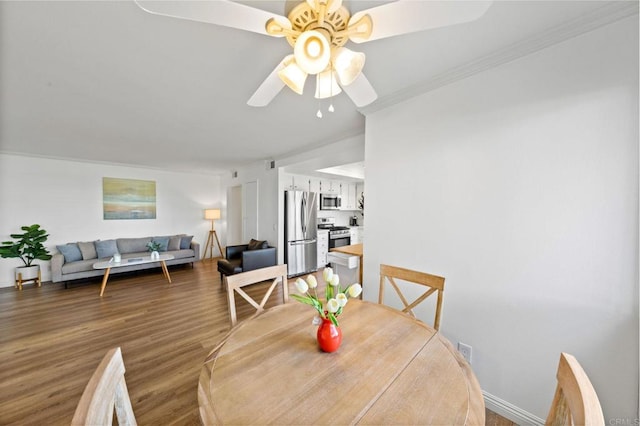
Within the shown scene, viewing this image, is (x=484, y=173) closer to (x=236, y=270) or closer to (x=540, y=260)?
(x=540, y=260)

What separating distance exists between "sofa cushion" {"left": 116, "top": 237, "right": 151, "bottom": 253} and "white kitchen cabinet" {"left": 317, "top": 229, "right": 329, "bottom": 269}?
13.1ft

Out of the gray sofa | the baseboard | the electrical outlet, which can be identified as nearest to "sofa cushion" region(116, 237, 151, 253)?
the gray sofa

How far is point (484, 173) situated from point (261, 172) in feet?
14.1

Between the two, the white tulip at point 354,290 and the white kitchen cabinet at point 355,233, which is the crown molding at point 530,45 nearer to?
the white tulip at point 354,290

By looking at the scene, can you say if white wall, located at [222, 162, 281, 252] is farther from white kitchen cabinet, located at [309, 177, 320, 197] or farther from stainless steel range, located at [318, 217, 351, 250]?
stainless steel range, located at [318, 217, 351, 250]

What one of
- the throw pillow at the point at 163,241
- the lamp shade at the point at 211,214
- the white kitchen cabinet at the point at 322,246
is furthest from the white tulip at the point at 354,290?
the lamp shade at the point at 211,214

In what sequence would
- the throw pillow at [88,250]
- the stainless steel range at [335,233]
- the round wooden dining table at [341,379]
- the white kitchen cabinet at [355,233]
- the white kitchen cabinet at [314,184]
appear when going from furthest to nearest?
the white kitchen cabinet at [355,233]
the white kitchen cabinet at [314,184]
the stainless steel range at [335,233]
the throw pillow at [88,250]
the round wooden dining table at [341,379]

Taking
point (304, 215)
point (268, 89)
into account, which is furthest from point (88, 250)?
point (268, 89)

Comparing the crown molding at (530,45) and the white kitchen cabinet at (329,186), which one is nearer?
the crown molding at (530,45)

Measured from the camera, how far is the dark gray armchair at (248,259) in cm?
412

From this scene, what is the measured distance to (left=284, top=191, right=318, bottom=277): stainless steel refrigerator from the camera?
4676 mm

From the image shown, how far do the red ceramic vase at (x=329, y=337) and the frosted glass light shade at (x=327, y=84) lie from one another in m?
1.14

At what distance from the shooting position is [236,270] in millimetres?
4062

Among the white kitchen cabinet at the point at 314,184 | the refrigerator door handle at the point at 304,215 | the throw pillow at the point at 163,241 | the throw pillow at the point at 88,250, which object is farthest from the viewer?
the white kitchen cabinet at the point at 314,184
